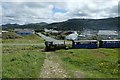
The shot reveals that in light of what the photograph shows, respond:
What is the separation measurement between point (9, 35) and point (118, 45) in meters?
55.6

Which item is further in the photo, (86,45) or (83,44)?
(86,45)

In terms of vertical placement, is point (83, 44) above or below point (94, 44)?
above

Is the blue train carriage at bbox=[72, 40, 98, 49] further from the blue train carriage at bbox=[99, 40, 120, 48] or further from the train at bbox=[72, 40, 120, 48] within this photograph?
the blue train carriage at bbox=[99, 40, 120, 48]

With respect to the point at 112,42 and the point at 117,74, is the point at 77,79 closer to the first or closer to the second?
the point at 117,74

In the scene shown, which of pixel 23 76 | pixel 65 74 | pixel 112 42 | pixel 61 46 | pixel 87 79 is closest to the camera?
pixel 23 76

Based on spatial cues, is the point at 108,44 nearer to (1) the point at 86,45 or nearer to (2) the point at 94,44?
(2) the point at 94,44

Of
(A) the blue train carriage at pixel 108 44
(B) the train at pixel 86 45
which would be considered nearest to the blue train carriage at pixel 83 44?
(B) the train at pixel 86 45

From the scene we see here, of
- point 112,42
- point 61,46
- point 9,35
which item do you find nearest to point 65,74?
point 61,46

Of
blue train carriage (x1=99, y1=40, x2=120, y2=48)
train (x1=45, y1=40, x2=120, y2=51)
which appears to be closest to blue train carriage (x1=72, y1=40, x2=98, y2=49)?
train (x1=45, y1=40, x2=120, y2=51)

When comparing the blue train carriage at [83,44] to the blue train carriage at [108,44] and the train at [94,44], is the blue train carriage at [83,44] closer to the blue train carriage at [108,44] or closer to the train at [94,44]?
the train at [94,44]

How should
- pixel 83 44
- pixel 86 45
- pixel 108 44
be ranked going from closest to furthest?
pixel 83 44 → pixel 86 45 → pixel 108 44

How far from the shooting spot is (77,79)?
69.0 ft

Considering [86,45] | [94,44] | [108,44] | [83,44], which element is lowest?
[108,44]

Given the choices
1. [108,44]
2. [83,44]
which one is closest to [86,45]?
[83,44]
